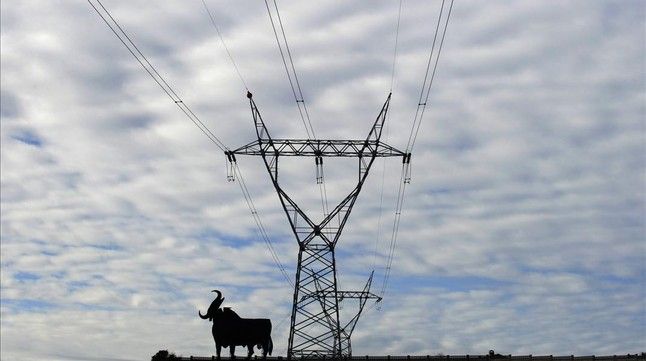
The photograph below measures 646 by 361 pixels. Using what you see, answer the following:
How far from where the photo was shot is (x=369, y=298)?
71.2 meters

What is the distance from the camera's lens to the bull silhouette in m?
45.0

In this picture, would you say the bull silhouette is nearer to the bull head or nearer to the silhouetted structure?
the bull head

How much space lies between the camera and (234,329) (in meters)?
45.2

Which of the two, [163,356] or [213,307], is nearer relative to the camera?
[213,307]

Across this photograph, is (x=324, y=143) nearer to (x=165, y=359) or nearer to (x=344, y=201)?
(x=344, y=201)

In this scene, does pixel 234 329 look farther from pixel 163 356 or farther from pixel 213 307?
pixel 163 356

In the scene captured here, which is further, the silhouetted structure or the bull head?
Answer: the silhouetted structure

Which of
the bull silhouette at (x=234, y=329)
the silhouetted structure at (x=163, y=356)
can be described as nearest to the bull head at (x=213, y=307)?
the bull silhouette at (x=234, y=329)

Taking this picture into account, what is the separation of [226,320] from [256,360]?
511 inches

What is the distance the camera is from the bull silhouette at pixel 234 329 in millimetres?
44969

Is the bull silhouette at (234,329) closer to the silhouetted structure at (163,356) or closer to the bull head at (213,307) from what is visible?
the bull head at (213,307)

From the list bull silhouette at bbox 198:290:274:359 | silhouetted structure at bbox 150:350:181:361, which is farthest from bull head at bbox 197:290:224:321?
silhouetted structure at bbox 150:350:181:361

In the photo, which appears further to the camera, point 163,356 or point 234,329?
point 163,356

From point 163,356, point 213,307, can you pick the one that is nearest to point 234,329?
point 213,307
